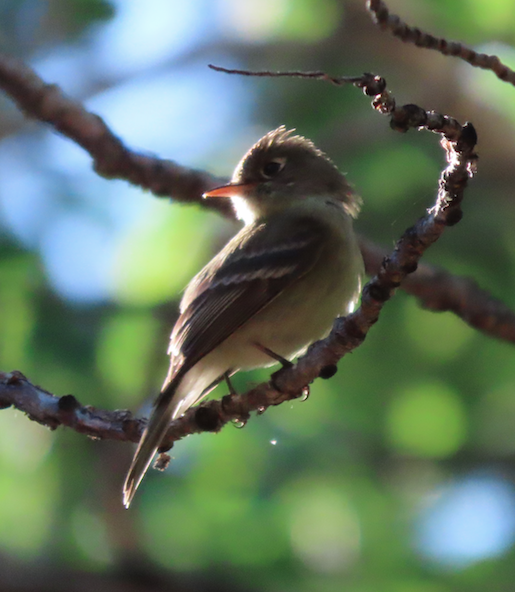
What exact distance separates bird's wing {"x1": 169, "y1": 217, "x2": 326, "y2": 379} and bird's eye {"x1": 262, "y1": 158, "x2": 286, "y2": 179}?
62 cm

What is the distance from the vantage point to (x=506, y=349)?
20.2 feet

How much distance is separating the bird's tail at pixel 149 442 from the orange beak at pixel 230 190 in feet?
4.78

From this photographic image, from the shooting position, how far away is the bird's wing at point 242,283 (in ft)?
14.2

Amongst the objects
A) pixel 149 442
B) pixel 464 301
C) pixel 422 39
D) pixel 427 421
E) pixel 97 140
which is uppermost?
pixel 97 140

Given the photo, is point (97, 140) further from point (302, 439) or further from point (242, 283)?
point (302, 439)

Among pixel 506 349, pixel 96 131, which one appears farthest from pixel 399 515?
pixel 96 131

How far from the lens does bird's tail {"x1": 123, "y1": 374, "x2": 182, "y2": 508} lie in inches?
145

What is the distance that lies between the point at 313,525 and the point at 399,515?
59 cm

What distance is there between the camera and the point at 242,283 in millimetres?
4500

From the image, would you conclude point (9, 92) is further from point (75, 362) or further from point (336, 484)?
point (336, 484)

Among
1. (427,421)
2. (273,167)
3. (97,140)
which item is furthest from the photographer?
(427,421)

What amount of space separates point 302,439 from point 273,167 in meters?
1.90

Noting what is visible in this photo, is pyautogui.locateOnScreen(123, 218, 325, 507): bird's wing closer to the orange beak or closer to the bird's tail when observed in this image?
the bird's tail

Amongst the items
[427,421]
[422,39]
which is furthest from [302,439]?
[422,39]
